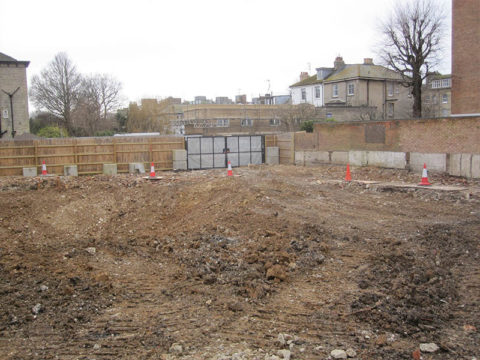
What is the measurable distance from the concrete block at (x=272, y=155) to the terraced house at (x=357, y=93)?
17.7 m

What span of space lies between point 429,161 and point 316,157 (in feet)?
24.8

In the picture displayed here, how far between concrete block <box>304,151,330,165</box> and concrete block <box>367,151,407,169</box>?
3199 mm

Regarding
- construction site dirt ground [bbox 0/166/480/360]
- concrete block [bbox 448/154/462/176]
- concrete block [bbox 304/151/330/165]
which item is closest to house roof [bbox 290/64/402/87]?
concrete block [bbox 304/151/330/165]

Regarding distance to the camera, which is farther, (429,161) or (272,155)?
(272,155)

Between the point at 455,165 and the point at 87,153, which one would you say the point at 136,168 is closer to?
the point at 87,153

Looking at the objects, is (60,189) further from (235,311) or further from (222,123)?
(222,123)

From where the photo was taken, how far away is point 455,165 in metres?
18.2

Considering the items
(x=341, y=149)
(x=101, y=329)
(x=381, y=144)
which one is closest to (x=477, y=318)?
(x=101, y=329)

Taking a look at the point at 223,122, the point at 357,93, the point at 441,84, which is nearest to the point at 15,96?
the point at 223,122

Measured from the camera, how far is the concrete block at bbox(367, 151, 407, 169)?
20734 mm

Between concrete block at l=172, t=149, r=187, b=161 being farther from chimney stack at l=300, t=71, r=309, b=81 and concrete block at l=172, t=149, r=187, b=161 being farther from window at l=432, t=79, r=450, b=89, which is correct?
window at l=432, t=79, r=450, b=89

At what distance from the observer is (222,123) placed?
177ft

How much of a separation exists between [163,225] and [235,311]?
641cm

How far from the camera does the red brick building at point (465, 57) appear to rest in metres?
24.5
